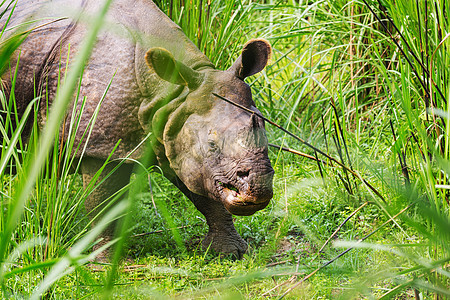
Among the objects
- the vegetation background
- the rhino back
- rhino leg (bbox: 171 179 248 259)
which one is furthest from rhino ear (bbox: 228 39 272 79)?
rhino leg (bbox: 171 179 248 259)

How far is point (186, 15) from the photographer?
13.3 ft

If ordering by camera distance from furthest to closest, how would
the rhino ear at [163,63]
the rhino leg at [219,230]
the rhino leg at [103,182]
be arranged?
the rhino leg at [219,230] < the rhino leg at [103,182] < the rhino ear at [163,63]

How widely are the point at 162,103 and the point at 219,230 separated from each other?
3.30ft

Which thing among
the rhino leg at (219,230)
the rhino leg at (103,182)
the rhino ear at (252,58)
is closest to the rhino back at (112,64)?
the rhino leg at (103,182)

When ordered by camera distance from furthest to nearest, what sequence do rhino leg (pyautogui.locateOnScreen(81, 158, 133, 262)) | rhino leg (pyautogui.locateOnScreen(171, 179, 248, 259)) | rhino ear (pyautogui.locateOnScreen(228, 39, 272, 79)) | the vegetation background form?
1. rhino leg (pyautogui.locateOnScreen(171, 179, 248, 259))
2. rhino leg (pyautogui.locateOnScreen(81, 158, 133, 262))
3. rhino ear (pyautogui.locateOnScreen(228, 39, 272, 79))
4. the vegetation background

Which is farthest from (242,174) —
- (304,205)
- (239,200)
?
(304,205)

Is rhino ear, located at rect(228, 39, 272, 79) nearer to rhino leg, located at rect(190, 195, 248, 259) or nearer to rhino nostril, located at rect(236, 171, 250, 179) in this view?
rhino nostril, located at rect(236, 171, 250, 179)

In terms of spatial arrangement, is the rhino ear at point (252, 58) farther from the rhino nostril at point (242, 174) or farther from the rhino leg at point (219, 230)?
the rhino leg at point (219, 230)

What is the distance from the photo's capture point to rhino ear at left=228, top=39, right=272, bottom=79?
3135 mm

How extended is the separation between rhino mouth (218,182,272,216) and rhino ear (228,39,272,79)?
66cm

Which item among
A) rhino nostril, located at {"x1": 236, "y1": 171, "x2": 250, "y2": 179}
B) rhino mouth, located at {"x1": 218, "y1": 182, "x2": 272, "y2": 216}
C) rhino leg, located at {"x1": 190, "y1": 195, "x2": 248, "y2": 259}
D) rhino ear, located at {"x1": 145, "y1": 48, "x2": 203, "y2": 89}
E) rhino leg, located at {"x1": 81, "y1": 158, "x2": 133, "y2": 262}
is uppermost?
rhino ear, located at {"x1": 145, "y1": 48, "x2": 203, "y2": 89}

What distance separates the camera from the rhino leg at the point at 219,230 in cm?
350

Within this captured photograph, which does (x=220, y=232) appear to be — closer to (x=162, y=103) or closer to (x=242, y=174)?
(x=242, y=174)

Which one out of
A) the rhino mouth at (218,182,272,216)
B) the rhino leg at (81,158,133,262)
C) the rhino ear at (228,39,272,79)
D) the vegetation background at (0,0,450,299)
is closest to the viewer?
the vegetation background at (0,0,450,299)
